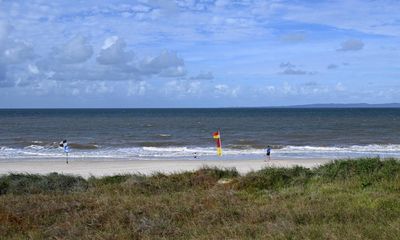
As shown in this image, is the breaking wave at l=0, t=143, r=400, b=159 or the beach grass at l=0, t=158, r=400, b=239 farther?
the breaking wave at l=0, t=143, r=400, b=159

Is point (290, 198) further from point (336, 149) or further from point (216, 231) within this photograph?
point (336, 149)

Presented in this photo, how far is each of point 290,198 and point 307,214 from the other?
1895 millimetres

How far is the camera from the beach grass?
620cm

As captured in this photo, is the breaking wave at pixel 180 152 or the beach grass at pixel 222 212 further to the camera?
the breaking wave at pixel 180 152

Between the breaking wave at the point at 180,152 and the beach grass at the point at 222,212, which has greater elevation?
the beach grass at the point at 222,212

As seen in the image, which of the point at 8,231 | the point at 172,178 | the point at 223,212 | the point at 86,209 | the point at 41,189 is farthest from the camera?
the point at 172,178

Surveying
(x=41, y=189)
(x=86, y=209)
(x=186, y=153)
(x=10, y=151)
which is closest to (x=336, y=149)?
(x=186, y=153)

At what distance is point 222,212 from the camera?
7.43 meters

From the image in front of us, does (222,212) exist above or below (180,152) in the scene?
above

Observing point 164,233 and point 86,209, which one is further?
point 86,209

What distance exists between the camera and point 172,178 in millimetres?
12414

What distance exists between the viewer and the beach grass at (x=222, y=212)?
20.4 ft

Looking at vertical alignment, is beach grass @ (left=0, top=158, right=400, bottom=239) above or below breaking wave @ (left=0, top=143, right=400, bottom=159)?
above

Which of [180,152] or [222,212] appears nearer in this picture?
[222,212]
